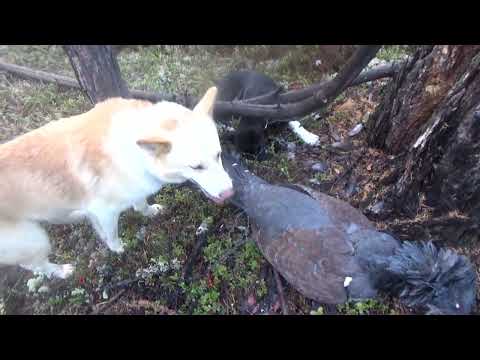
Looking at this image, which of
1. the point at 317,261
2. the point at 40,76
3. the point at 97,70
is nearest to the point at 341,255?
the point at 317,261

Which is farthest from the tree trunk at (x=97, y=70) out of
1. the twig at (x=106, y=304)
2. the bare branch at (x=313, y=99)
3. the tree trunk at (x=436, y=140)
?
the tree trunk at (x=436, y=140)

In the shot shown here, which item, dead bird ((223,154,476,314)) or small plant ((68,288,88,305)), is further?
small plant ((68,288,88,305))

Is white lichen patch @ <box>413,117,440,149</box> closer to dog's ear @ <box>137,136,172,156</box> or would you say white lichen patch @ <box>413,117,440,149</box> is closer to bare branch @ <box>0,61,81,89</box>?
dog's ear @ <box>137,136,172,156</box>

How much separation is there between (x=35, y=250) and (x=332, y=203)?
8.97 feet

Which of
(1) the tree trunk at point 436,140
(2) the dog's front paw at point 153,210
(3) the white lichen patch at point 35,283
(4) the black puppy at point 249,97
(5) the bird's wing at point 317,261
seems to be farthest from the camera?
(4) the black puppy at point 249,97

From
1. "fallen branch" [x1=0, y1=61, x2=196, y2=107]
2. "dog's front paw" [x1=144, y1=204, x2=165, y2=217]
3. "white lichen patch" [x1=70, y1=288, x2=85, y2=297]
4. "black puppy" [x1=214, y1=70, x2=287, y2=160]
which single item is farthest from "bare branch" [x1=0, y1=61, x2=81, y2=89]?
"white lichen patch" [x1=70, y1=288, x2=85, y2=297]

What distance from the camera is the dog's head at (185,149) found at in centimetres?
298

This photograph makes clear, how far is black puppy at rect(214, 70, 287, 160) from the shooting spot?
15.2 ft

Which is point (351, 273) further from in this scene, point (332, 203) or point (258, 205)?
point (258, 205)

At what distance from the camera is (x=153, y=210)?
4395mm

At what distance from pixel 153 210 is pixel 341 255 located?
2163mm

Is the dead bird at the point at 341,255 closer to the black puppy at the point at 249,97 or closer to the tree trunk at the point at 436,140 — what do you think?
the tree trunk at the point at 436,140

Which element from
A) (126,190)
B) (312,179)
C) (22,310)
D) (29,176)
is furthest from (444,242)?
(22,310)

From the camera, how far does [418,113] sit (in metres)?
3.37
